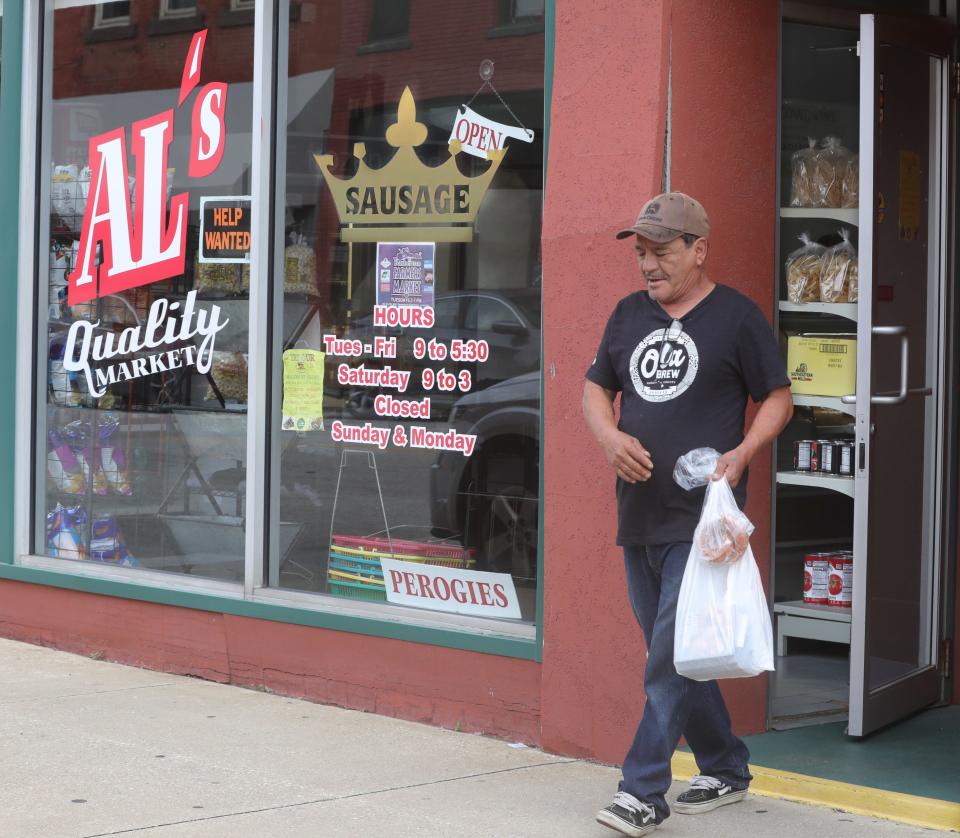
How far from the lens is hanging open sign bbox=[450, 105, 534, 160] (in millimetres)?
6379

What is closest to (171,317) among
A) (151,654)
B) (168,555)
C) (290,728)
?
(168,555)

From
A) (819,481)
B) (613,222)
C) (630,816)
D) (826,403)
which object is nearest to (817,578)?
(819,481)

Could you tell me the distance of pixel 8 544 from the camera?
809cm

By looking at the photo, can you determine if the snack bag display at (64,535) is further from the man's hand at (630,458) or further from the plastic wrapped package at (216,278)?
the man's hand at (630,458)

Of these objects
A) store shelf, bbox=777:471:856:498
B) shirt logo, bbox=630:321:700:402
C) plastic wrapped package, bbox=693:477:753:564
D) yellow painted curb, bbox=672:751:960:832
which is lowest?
yellow painted curb, bbox=672:751:960:832

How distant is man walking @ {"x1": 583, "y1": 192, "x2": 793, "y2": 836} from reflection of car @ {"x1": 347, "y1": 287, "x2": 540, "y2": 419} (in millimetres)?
1403

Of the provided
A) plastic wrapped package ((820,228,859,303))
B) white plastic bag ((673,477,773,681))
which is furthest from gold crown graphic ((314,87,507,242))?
white plastic bag ((673,477,773,681))

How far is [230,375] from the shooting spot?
289 inches

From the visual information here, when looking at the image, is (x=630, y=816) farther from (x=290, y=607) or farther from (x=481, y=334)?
(x=290, y=607)

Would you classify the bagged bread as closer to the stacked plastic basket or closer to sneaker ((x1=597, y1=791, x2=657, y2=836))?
the stacked plastic basket

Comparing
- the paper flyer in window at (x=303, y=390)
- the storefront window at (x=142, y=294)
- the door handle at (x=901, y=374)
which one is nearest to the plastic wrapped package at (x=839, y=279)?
the door handle at (x=901, y=374)

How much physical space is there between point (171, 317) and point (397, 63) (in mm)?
1790

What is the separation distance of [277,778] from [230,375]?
2.40 meters

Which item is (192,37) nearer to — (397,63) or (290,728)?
(397,63)
